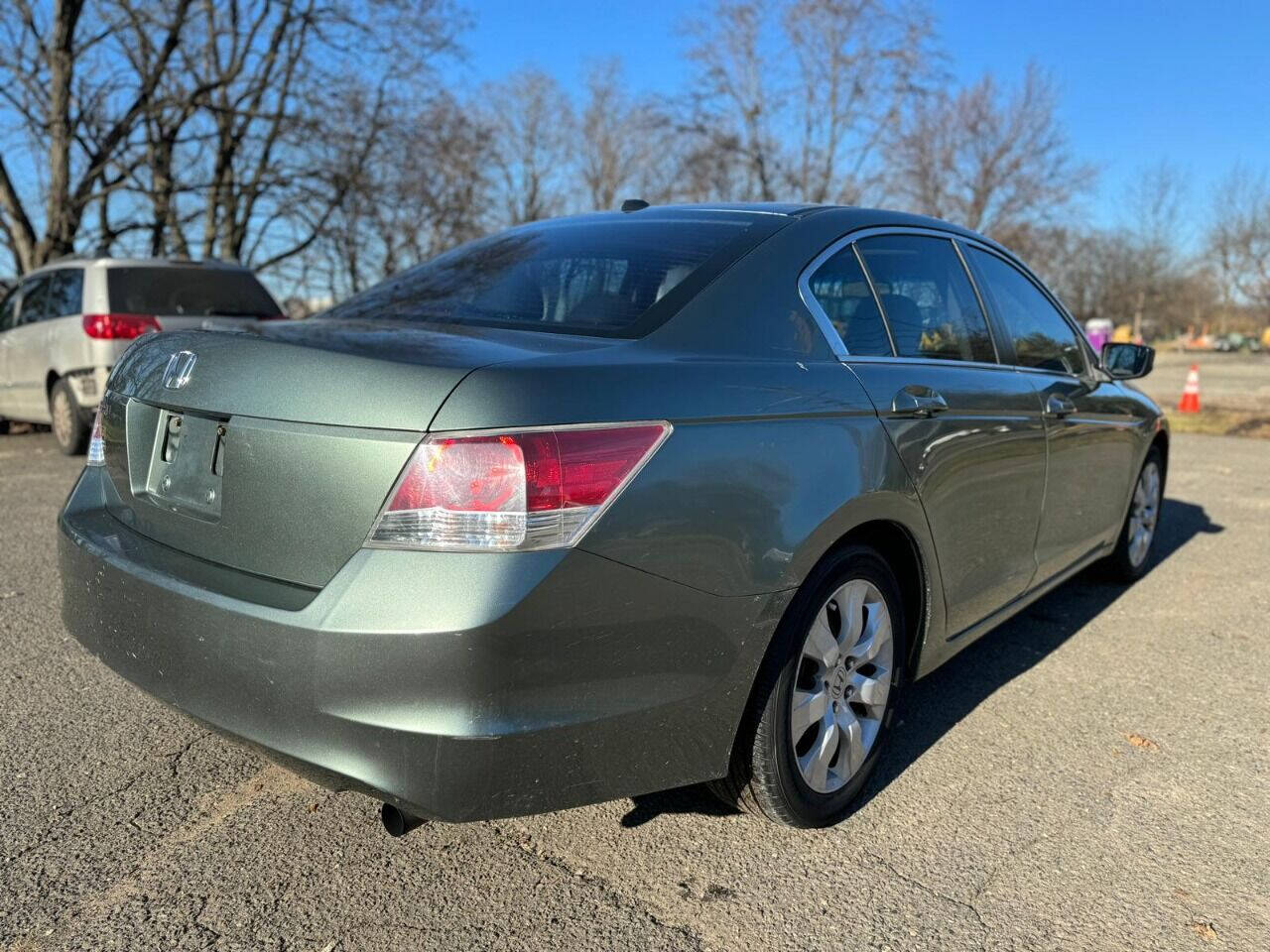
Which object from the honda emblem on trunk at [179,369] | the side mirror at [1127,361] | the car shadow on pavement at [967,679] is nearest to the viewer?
the honda emblem on trunk at [179,369]

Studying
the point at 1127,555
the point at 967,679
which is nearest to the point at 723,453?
the point at 967,679

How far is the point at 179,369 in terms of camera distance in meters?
2.31

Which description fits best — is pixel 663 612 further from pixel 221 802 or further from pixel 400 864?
pixel 221 802

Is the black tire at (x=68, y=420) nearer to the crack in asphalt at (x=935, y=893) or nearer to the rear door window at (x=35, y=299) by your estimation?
the rear door window at (x=35, y=299)

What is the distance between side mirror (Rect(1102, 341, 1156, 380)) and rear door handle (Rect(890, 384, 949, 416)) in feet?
7.11

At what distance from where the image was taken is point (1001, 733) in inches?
126

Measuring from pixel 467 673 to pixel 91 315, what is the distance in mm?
7959

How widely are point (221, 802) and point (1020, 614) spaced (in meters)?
3.49

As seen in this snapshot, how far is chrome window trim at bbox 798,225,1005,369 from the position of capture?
2639mm

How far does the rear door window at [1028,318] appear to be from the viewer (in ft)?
12.1

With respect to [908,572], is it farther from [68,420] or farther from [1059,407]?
[68,420]

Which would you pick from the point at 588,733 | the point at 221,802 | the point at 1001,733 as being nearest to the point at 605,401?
the point at 588,733

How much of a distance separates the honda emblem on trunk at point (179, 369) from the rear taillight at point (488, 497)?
737mm

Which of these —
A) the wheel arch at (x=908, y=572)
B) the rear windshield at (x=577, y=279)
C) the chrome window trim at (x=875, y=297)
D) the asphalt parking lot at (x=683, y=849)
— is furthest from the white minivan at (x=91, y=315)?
the wheel arch at (x=908, y=572)
